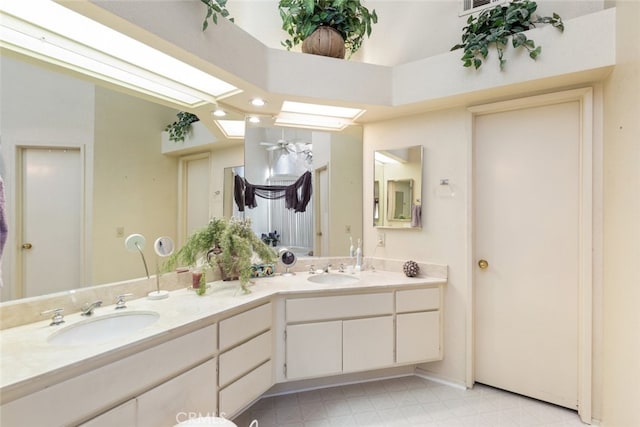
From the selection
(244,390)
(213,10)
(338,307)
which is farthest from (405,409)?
(213,10)

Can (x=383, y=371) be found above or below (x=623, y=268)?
below

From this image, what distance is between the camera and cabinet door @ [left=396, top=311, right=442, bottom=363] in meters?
2.21

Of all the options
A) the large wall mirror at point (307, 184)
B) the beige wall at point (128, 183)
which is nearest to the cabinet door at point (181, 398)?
the beige wall at point (128, 183)

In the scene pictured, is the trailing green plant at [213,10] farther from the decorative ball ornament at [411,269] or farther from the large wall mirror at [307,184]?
the decorative ball ornament at [411,269]

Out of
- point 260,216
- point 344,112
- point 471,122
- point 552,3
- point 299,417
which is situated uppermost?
point 552,3

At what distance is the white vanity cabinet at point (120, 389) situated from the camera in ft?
3.10

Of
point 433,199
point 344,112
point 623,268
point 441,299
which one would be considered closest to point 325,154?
point 344,112

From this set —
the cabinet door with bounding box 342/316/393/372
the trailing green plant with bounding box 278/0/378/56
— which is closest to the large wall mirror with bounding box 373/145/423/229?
the cabinet door with bounding box 342/316/393/372

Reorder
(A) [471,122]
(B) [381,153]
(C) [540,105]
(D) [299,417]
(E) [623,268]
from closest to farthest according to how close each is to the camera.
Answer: (E) [623,268] → (D) [299,417] → (C) [540,105] → (A) [471,122] → (B) [381,153]

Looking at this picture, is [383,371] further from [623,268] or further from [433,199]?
[623,268]

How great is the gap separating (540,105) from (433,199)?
39.8 inches

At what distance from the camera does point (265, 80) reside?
6.59 feet

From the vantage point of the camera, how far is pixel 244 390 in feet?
5.71

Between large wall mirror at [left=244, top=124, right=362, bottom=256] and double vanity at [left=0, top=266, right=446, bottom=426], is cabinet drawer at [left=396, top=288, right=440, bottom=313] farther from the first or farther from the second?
large wall mirror at [left=244, top=124, right=362, bottom=256]
